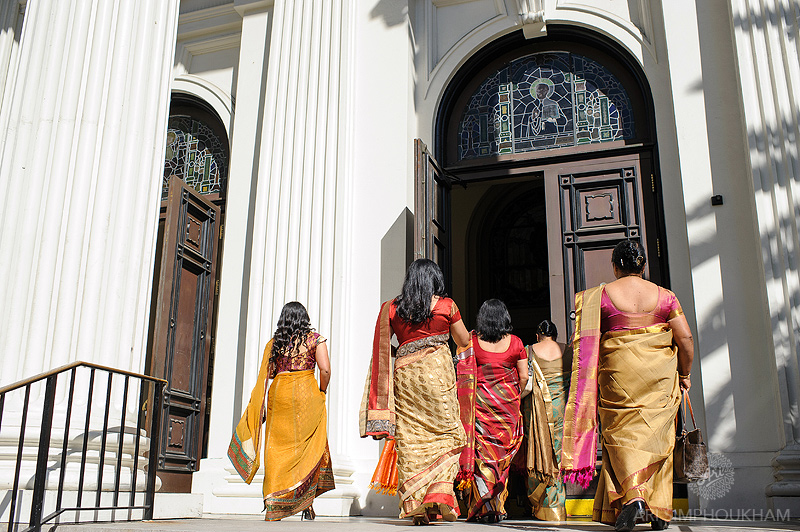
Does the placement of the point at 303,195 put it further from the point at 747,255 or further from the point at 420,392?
the point at 747,255

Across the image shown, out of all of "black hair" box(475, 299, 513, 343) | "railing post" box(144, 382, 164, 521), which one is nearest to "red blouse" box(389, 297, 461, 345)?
"black hair" box(475, 299, 513, 343)

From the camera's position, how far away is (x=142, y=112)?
5184 mm

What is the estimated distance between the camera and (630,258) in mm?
4191

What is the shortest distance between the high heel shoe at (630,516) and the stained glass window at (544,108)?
419 cm

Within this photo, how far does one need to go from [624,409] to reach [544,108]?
4.09 m

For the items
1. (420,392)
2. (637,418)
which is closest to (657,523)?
(637,418)

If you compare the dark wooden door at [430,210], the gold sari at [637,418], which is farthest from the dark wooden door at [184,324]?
the gold sari at [637,418]

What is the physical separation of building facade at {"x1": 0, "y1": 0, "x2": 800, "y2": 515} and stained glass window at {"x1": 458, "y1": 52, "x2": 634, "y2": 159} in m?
0.02

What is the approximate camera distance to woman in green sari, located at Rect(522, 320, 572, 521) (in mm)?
5465

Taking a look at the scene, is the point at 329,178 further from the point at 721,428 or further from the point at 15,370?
the point at 721,428

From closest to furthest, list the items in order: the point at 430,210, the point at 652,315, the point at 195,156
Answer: the point at 652,315, the point at 430,210, the point at 195,156

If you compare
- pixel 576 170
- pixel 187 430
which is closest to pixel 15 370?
pixel 187 430

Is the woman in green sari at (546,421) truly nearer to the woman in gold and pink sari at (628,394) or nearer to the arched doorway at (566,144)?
the arched doorway at (566,144)

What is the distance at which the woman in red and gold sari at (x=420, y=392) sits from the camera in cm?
438
